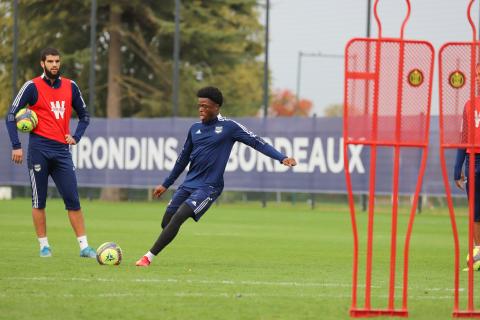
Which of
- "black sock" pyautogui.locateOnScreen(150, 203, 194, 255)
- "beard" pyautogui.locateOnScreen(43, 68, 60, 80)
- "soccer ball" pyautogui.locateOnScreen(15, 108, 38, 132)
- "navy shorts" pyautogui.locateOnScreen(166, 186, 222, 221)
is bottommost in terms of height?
"black sock" pyautogui.locateOnScreen(150, 203, 194, 255)

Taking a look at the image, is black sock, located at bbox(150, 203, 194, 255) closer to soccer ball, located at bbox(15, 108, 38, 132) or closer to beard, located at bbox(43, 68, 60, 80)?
soccer ball, located at bbox(15, 108, 38, 132)

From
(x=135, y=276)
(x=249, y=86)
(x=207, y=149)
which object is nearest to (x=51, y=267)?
(x=135, y=276)

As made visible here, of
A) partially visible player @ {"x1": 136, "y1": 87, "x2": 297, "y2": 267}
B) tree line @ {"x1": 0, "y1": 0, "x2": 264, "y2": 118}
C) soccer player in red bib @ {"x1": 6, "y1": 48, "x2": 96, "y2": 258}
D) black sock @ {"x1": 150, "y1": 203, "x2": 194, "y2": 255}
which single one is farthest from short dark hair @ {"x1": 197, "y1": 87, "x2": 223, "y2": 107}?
tree line @ {"x1": 0, "y1": 0, "x2": 264, "y2": 118}

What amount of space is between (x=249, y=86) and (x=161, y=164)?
28046 millimetres

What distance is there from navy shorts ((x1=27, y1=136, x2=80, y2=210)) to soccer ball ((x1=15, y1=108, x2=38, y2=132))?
0.73 feet

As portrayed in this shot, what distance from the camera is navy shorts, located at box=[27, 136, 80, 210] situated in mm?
12961

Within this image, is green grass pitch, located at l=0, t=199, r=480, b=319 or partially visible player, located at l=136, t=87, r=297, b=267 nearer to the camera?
green grass pitch, located at l=0, t=199, r=480, b=319

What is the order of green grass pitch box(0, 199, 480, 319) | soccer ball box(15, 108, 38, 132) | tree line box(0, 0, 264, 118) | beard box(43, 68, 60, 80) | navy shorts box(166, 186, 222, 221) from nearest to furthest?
green grass pitch box(0, 199, 480, 319) < navy shorts box(166, 186, 222, 221) < soccer ball box(15, 108, 38, 132) < beard box(43, 68, 60, 80) < tree line box(0, 0, 264, 118)

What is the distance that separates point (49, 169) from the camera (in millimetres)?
13133

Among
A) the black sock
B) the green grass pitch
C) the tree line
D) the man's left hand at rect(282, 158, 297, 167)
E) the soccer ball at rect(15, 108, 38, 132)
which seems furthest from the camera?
the tree line

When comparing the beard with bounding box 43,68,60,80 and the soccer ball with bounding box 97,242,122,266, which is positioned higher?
the beard with bounding box 43,68,60,80

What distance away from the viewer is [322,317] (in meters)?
8.19

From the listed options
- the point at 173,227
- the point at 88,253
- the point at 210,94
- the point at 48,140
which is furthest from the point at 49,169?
the point at 210,94

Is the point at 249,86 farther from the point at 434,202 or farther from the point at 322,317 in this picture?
the point at 322,317
